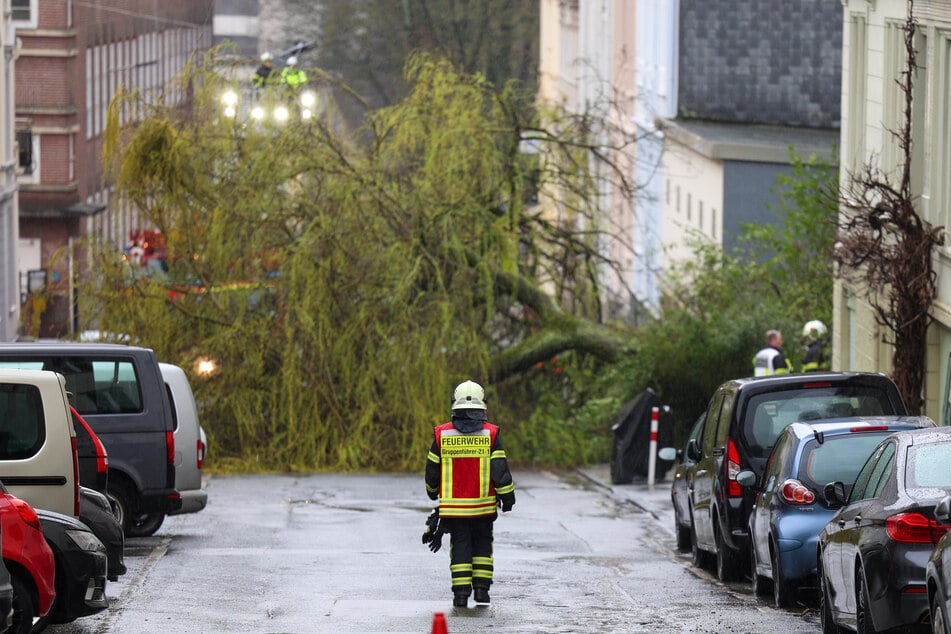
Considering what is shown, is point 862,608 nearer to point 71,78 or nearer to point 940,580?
point 940,580

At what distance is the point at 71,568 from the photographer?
471 inches

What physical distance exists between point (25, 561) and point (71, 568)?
952 millimetres

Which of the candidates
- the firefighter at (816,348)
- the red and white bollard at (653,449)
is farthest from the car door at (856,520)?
the red and white bollard at (653,449)

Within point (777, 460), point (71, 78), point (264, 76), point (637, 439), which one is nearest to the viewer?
point (777, 460)

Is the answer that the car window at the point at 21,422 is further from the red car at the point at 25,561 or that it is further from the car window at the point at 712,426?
the car window at the point at 712,426

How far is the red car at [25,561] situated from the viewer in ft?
35.7

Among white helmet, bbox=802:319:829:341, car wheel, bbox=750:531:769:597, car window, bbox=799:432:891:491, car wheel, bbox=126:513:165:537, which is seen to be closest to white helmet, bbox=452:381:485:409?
car window, bbox=799:432:891:491

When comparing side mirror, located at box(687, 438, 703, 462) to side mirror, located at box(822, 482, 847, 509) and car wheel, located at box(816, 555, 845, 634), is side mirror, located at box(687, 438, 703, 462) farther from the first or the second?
side mirror, located at box(822, 482, 847, 509)

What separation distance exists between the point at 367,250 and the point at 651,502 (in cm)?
681

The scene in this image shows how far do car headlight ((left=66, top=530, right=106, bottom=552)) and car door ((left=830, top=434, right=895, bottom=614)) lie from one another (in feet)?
14.3

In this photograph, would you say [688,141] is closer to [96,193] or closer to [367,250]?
[367,250]

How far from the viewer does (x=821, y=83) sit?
140 feet

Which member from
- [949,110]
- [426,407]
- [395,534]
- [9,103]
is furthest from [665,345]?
[9,103]

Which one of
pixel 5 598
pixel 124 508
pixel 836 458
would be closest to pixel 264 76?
pixel 124 508
